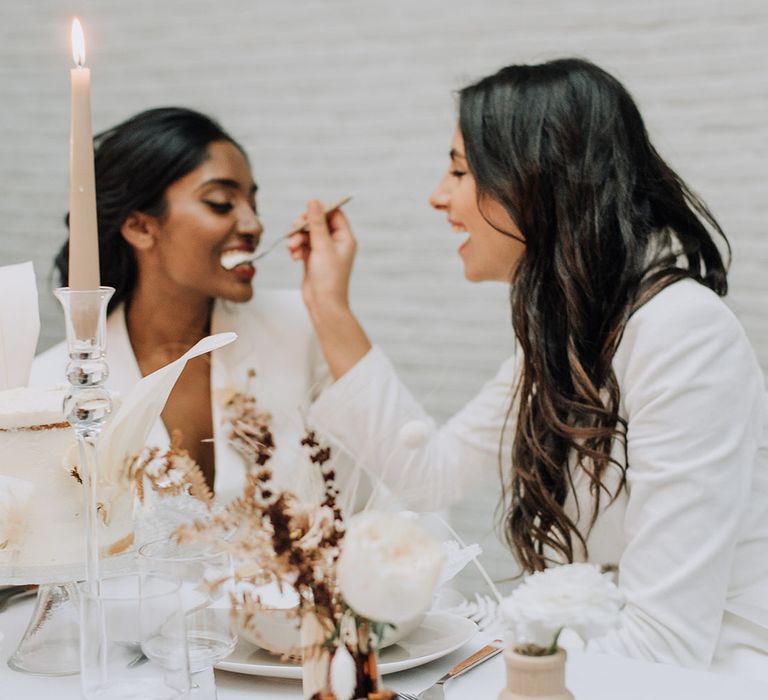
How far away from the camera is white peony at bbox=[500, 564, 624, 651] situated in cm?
60

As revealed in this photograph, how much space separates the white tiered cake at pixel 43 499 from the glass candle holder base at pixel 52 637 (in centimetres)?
5

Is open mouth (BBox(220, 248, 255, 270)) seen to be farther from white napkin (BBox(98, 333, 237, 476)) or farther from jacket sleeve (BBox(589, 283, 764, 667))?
white napkin (BBox(98, 333, 237, 476))

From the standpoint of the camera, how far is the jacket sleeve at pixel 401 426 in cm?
173

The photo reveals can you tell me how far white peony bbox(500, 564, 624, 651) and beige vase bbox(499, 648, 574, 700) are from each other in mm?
11

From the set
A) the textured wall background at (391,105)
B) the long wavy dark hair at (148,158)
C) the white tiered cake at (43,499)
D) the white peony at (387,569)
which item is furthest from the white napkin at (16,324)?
the textured wall background at (391,105)

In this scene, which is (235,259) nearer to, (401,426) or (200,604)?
(401,426)

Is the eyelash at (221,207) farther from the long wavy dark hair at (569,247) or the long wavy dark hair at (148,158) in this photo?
the long wavy dark hair at (569,247)

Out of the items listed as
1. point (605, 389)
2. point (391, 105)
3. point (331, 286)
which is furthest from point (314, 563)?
point (391, 105)

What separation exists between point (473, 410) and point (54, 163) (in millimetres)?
1740

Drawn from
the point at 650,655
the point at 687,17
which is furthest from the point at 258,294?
the point at 650,655

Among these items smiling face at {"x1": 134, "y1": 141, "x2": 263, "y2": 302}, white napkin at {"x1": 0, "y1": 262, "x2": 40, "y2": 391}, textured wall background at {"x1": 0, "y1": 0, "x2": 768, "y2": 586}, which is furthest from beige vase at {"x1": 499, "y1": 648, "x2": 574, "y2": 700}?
textured wall background at {"x1": 0, "y1": 0, "x2": 768, "y2": 586}

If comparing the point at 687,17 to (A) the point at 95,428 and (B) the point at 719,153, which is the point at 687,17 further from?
(A) the point at 95,428

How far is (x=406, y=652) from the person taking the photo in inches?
36.1

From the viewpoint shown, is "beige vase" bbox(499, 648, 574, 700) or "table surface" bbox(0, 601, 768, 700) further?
"table surface" bbox(0, 601, 768, 700)
